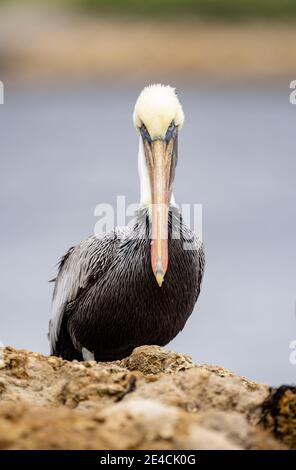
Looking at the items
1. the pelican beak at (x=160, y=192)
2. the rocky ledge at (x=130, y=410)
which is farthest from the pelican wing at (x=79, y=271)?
the rocky ledge at (x=130, y=410)

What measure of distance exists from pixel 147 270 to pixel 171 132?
69cm

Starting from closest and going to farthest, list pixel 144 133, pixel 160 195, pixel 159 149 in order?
pixel 160 195 < pixel 159 149 < pixel 144 133

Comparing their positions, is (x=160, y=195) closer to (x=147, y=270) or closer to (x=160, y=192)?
(x=160, y=192)

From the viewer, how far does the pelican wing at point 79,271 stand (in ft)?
18.7

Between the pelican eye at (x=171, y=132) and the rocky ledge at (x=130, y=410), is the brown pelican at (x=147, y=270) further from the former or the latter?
the rocky ledge at (x=130, y=410)

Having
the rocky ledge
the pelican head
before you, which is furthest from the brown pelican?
the rocky ledge

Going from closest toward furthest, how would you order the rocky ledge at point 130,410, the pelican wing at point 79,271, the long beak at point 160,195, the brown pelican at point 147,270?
the rocky ledge at point 130,410, the long beak at point 160,195, the brown pelican at point 147,270, the pelican wing at point 79,271

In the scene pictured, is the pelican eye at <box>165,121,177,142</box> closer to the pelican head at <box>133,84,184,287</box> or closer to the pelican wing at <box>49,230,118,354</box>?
the pelican head at <box>133,84,184,287</box>

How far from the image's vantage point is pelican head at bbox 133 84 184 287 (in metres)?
5.18

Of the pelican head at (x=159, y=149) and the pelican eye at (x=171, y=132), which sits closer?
the pelican head at (x=159, y=149)

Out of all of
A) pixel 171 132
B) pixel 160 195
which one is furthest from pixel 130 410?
pixel 171 132

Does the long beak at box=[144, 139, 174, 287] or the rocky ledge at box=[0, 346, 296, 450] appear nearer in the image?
the rocky ledge at box=[0, 346, 296, 450]

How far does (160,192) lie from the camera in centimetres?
529
